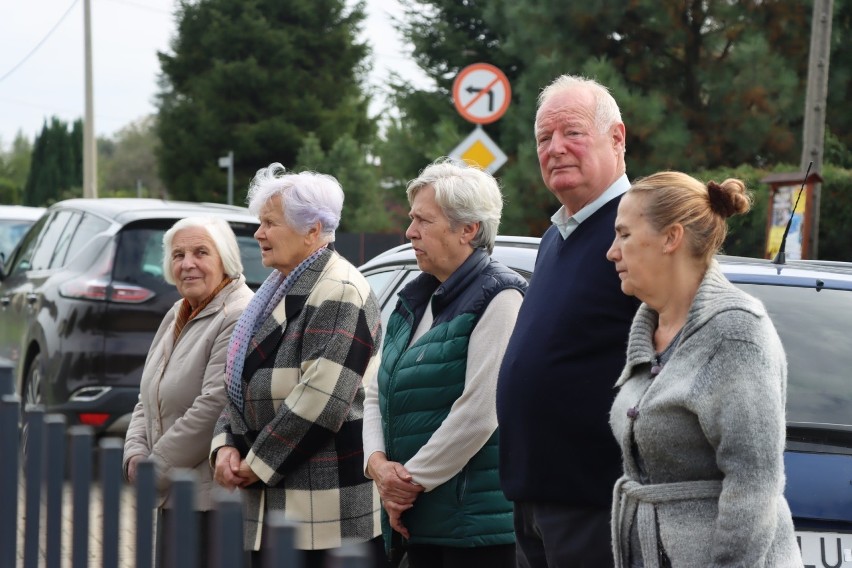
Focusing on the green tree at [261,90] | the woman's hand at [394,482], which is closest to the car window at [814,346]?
the woman's hand at [394,482]

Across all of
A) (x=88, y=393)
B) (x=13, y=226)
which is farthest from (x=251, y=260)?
(x=13, y=226)

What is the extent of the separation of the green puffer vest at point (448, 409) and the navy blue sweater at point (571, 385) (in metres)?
0.42

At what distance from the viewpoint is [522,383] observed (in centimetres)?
332

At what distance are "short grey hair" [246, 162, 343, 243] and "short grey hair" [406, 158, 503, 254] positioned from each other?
1.12 feet

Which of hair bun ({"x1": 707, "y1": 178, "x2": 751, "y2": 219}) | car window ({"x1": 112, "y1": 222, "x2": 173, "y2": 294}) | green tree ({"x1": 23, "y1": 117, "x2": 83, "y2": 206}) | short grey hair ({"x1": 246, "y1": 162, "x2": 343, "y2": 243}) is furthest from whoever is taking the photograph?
green tree ({"x1": 23, "y1": 117, "x2": 83, "y2": 206})

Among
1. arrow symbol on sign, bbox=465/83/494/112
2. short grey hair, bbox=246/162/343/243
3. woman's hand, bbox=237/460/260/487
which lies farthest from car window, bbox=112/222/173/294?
arrow symbol on sign, bbox=465/83/494/112

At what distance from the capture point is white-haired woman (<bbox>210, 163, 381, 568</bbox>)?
399 cm

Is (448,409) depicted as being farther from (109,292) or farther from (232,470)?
(109,292)

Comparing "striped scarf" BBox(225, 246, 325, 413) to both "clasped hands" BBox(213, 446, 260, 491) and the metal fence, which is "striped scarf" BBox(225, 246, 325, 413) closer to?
"clasped hands" BBox(213, 446, 260, 491)

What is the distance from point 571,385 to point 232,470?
1325mm

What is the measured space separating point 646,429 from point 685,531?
0.22 meters

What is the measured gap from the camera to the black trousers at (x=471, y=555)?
378 centimetres

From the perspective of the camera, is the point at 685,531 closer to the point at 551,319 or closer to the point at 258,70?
the point at 551,319

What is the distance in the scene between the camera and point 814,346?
393 cm
